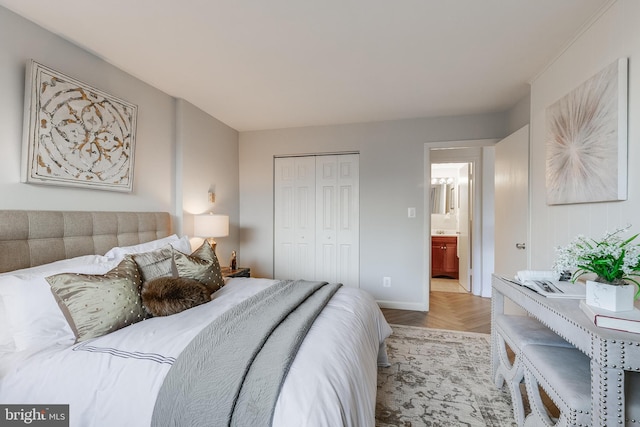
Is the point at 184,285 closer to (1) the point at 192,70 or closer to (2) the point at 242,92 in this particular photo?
(1) the point at 192,70

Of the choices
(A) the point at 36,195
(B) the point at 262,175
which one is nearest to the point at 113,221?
(A) the point at 36,195

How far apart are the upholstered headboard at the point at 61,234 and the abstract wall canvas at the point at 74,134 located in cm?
23

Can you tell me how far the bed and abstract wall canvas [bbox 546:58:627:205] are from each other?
160 cm

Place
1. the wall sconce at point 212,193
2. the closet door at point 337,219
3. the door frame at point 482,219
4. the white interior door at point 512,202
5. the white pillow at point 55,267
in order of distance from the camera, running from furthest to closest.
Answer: the door frame at point 482,219, the closet door at point 337,219, the wall sconce at point 212,193, the white interior door at point 512,202, the white pillow at point 55,267

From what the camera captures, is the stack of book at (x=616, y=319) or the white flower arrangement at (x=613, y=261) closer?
the stack of book at (x=616, y=319)

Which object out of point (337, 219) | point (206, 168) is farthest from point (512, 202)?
point (206, 168)

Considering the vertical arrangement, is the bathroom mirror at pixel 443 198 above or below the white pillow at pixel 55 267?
above

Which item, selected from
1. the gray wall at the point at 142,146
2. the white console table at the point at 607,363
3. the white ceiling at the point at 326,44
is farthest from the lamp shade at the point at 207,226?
the white console table at the point at 607,363

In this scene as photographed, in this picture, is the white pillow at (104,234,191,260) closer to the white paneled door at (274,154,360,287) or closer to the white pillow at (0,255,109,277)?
the white pillow at (0,255,109,277)

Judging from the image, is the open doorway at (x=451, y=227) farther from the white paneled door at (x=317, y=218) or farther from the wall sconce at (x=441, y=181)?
the white paneled door at (x=317, y=218)

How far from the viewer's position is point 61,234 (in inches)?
72.2

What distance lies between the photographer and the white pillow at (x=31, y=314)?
1.25 metres

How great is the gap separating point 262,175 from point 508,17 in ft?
10.4

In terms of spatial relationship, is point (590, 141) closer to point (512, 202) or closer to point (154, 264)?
point (512, 202)
